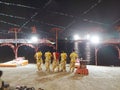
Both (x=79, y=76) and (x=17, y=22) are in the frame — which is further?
(x=17, y=22)

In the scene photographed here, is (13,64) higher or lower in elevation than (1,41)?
lower

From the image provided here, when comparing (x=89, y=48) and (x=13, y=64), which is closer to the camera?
(x=13, y=64)

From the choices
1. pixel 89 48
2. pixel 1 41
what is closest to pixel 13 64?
pixel 1 41

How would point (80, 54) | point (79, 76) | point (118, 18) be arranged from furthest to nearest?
1. point (80, 54)
2. point (118, 18)
3. point (79, 76)

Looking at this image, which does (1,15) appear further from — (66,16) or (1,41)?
(1,41)

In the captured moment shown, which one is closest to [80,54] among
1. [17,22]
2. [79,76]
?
[17,22]

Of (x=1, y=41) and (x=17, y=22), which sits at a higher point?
(x=17, y=22)

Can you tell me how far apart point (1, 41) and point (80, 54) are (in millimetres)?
23651

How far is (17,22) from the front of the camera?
150 ft

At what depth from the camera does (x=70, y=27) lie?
1832 inches

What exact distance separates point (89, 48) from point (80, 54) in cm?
565

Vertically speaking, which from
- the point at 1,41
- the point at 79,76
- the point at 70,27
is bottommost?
the point at 79,76

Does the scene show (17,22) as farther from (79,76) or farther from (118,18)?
(79,76)

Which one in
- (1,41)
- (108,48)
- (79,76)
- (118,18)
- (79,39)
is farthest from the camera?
(108,48)
